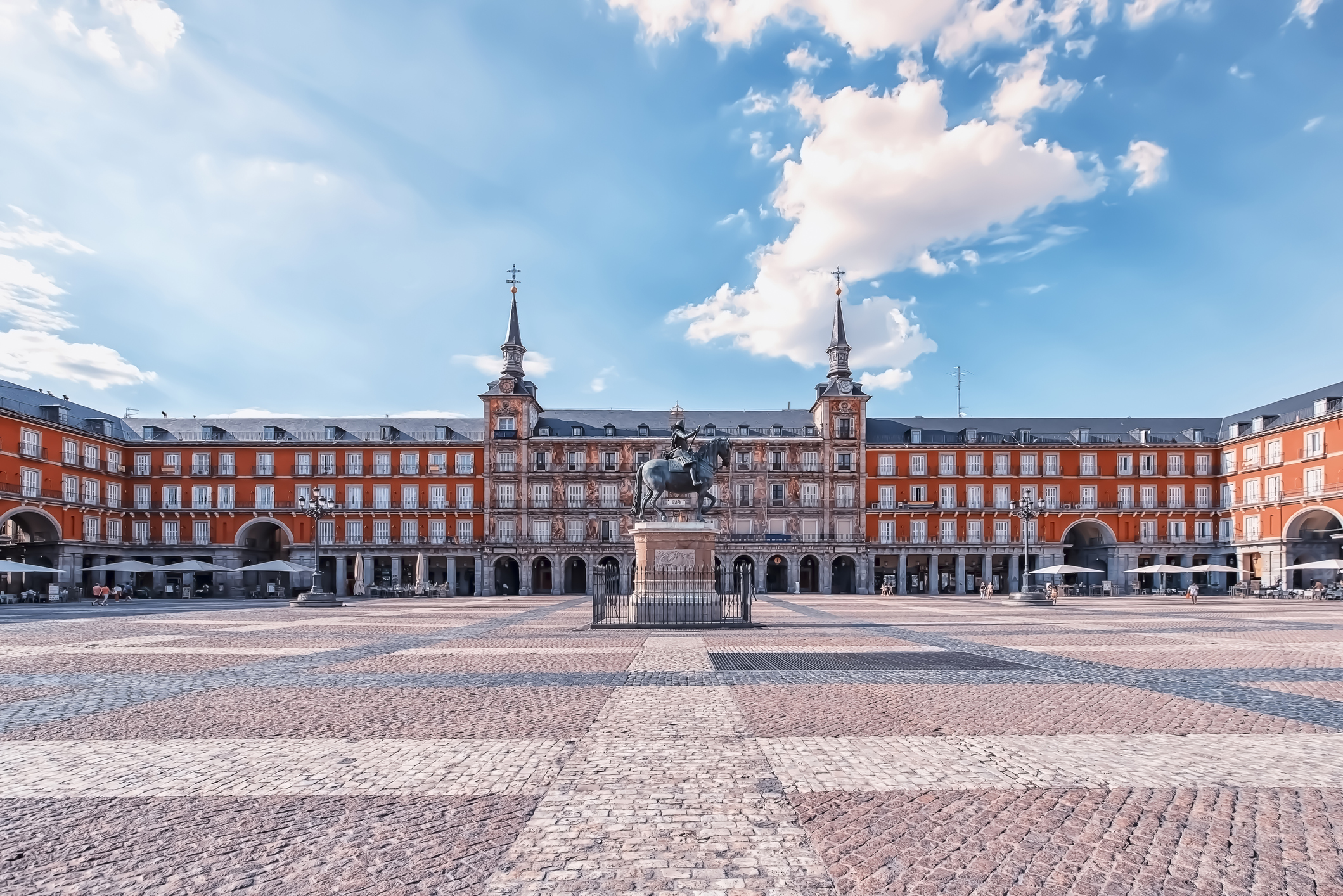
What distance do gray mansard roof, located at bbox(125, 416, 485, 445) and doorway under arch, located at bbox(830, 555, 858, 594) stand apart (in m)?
29.9

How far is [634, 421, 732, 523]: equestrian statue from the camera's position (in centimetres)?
2189

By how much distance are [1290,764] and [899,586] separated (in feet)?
180

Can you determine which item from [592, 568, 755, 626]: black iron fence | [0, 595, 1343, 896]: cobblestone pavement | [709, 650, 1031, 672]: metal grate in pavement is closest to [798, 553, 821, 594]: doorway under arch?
[592, 568, 755, 626]: black iron fence

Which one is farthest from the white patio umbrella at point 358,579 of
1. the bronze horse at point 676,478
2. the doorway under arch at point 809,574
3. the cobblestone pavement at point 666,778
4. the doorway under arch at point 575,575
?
the cobblestone pavement at point 666,778

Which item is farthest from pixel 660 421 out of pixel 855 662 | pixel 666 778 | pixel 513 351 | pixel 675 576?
pixel 666 778

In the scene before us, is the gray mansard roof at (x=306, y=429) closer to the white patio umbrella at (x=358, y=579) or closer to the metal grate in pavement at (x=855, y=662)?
the white patio umbrella at (x=358, y=579)

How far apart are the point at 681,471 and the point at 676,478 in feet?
0.75

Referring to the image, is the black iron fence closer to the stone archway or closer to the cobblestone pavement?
the cobblestone pavement

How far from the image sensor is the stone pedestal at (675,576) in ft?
68.4

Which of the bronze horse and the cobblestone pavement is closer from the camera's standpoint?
the cobblestone pavement

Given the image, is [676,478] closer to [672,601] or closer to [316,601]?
[672,601]

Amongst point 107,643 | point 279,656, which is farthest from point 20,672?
point 107,643

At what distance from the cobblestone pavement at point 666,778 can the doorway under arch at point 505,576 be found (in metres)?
47.6

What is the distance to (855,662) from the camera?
13.6m
